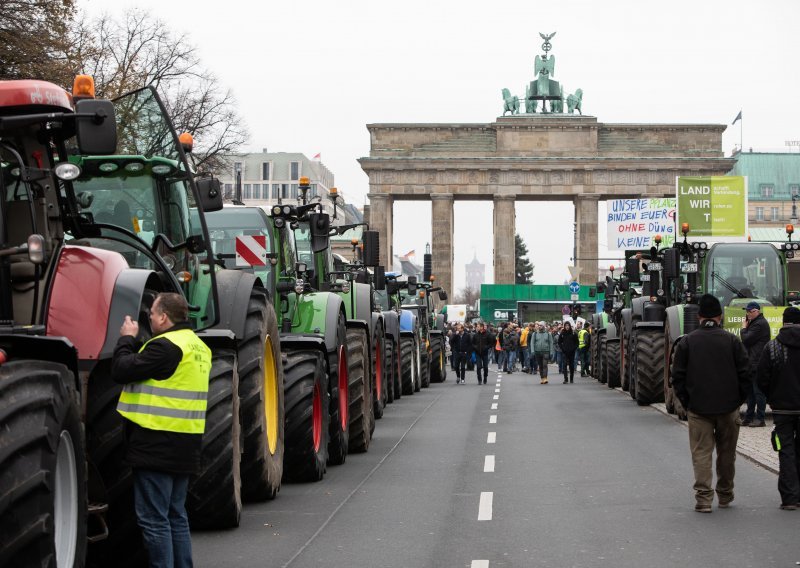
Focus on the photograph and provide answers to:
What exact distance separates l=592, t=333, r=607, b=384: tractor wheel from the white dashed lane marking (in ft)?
77.6

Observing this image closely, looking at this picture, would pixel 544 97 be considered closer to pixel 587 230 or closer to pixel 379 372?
pixel 587 230

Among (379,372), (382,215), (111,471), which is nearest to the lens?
(111,471)

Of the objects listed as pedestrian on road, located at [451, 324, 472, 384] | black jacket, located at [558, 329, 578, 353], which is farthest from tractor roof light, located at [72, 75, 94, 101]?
black jacket, located at [558, 329, 578, 353]

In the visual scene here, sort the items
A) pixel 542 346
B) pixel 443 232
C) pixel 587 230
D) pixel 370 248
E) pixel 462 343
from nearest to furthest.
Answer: pixel 370 248
pixel 542 346
pixel 462 343
pixel 587 230
pixel 443 232

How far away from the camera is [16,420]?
5410 mm

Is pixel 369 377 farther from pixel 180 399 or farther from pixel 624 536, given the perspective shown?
pixel 180 399

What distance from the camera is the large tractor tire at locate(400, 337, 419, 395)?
31.1 metres

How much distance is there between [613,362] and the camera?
110ft

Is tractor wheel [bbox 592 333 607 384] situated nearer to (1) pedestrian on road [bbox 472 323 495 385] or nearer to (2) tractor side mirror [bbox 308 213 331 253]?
(1) pedestrian on road [bbox 472 323 495 385]

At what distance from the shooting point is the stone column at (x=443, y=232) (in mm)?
95750

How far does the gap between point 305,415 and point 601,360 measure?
25.3 meters

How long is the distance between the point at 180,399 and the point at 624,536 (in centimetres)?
422

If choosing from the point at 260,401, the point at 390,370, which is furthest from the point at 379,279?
the point at 260,401

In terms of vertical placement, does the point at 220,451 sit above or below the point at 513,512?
above
